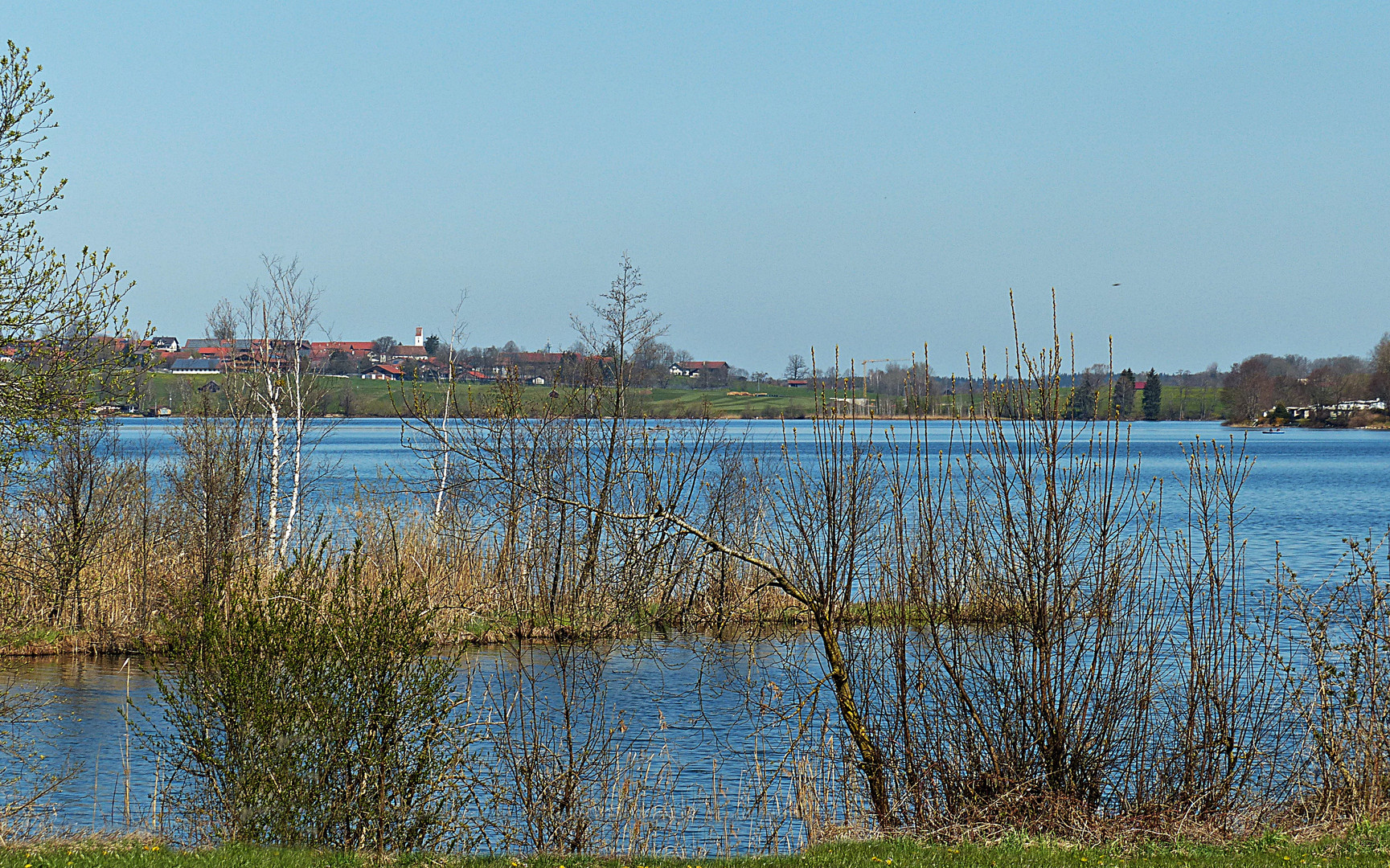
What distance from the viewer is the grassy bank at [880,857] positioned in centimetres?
842

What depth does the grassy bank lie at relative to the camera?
8.42 m

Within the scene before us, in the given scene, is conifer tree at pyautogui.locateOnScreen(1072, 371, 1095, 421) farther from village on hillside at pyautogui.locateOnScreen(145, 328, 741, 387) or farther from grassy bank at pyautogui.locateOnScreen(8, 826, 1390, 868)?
village on hillside at pyautogui.locateOnScreen(145, 328, 741, 387)

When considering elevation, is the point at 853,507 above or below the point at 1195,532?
above

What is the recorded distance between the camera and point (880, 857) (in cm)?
881

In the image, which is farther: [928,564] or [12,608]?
[12,608]

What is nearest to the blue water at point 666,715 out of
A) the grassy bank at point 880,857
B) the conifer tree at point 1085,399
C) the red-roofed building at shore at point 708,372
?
the conifer tree at point 1085,399

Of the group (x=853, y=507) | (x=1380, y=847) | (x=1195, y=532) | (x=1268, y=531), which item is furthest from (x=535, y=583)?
(x=1268, y=531)

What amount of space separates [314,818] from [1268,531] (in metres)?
36.3

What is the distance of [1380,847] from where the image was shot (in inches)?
350

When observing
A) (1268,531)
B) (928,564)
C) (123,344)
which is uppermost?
(123,344)

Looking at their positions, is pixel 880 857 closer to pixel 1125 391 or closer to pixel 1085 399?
pixel 1085 399

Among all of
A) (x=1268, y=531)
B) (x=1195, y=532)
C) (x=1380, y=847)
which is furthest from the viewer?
(x=1268, y=531)

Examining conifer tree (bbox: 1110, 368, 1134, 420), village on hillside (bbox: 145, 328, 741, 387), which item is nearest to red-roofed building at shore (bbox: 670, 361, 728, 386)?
village on hillside (bbox: 145, 328, 741, 387)

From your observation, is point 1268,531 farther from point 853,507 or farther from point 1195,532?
point 853,507
